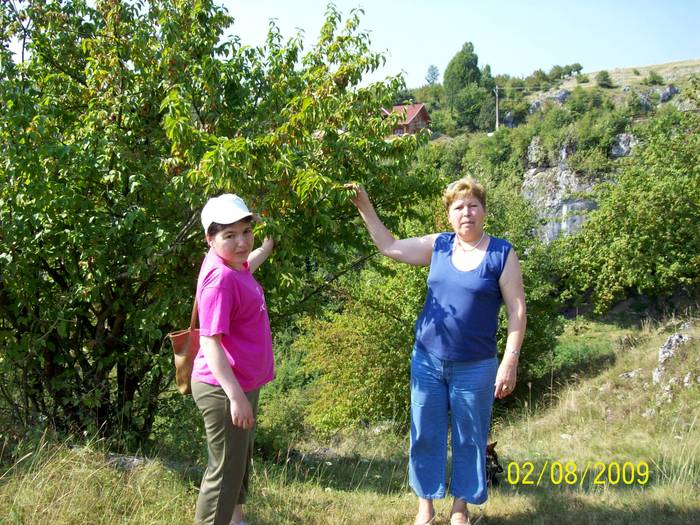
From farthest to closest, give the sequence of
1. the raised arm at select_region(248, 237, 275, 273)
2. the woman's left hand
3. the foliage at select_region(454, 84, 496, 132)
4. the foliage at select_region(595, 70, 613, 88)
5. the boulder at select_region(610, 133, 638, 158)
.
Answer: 1. the foliage at select_region(454, 84, 496, 132)
2. the foliage at select_region(595, 70, 613, 88)
3. the boulder at select_region(610, 133, 638, 158)
4. the raised arm at select_region(248, 237, 275, 273)
5. the woman's left hand

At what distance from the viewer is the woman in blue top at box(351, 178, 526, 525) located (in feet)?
9.81

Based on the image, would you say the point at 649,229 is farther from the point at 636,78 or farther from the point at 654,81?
the point at 636,78

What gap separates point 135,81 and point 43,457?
125 inches

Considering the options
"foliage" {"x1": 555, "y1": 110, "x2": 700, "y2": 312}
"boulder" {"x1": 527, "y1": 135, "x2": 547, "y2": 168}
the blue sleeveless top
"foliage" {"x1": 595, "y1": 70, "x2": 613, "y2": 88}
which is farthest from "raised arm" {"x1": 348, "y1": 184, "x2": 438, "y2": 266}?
"foliage" {"x1": 595, "y1": 70, "x2": 613, "y2": 88}

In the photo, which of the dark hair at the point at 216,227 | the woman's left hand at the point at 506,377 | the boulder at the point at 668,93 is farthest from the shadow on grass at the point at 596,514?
the boulder at the point at 668,93

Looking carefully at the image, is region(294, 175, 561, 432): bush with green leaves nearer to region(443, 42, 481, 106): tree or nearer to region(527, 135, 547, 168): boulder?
region(527, 135, 547, 168): boulder

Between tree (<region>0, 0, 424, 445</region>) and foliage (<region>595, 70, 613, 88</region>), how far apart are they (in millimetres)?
64531

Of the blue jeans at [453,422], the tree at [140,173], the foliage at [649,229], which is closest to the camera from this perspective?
the blue jeans at [453,422]

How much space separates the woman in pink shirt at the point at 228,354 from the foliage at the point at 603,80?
6735cm

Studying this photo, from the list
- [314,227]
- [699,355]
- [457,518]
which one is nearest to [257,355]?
[457,518]

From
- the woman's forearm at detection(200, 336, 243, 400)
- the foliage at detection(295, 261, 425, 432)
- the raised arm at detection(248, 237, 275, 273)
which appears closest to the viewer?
the woman's forearm at detection(200, 336, 243, 400)

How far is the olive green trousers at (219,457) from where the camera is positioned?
2.55 m

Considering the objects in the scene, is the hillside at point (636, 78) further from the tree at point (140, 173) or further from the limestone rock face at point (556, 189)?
the tree at point (140, 173)

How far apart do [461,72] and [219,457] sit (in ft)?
286
